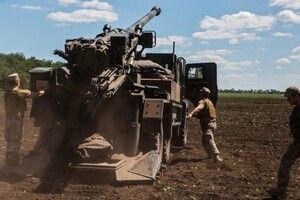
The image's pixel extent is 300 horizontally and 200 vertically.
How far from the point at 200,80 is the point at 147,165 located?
5.63 metres

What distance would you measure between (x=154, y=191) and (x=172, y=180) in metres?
1.23

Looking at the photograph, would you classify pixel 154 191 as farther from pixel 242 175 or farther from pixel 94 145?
pixel 242 175

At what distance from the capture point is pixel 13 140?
8.47 m

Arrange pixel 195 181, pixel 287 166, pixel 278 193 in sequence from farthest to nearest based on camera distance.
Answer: pixel 195 181 → pixel 287 166 → pixel 278 193

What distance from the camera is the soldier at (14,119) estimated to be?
8.47 meters

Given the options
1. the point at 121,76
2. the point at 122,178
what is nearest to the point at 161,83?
the point at 121,76

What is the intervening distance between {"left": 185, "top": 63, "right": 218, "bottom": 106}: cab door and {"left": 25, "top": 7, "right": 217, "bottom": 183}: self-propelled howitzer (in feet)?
12.7

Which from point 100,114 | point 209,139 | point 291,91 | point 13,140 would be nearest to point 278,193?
point 291,91

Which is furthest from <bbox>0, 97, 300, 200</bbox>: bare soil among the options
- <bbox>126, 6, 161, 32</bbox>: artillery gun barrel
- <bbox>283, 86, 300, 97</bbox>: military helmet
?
<bbox>126, 6, 161, 32</bbox>: artillery gun barrel

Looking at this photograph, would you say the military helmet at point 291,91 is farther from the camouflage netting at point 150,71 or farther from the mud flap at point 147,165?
the camouflage netting at point 150,71

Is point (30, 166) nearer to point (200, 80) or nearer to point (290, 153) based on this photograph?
point (290, 153)

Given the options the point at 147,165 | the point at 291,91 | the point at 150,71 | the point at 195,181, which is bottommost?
the point at 195,181

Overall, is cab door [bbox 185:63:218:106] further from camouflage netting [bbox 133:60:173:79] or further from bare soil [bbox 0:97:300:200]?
camouflage netting [bbox 133:60:173:79]

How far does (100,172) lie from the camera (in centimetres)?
778
